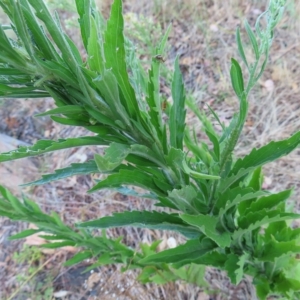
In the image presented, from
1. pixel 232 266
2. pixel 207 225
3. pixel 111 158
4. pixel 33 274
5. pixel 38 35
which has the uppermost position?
pixel 38 35

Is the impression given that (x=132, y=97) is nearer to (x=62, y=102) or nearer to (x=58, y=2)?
(x=62, y=102)

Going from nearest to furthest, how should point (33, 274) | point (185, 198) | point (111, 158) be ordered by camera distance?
point (111, 158), point (185, 198), point (33, 274)

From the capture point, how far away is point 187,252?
3.25 ft

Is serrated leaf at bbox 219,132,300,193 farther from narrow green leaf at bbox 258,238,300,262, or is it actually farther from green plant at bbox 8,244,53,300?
green plant at bbox 8,244,53,300

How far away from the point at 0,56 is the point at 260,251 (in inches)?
33.3

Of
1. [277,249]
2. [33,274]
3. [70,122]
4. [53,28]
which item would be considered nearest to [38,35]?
[53,28]

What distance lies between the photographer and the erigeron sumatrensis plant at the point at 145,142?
597 millimetres

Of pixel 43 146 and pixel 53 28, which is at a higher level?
pixel 53 28

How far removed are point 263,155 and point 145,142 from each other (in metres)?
0.25

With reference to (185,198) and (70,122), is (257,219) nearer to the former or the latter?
(185,198)

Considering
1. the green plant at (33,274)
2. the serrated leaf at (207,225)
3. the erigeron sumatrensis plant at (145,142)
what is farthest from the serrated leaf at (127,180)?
the green plant at (33,274)

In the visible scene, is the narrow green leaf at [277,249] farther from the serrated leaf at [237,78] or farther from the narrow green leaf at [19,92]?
the narrow green leaf at [19,92]

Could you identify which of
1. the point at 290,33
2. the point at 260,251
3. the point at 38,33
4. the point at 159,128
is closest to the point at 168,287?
the point at 260,251

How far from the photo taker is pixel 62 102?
0.67 metres
